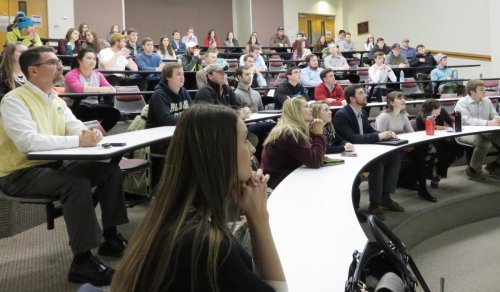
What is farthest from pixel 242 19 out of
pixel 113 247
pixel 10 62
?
pixel 113 247

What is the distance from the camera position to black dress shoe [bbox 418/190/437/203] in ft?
13.2

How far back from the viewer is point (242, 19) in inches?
524

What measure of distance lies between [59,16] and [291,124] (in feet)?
29.3

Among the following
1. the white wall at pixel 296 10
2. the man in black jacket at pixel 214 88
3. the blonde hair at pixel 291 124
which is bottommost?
the blonde hair at pixel 291 124

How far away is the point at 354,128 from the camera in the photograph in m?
3.80

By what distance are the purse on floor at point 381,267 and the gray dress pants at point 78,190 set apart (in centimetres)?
131

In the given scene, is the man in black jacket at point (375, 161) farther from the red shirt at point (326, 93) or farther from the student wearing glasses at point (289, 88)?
the red shirt at point (326, 93)

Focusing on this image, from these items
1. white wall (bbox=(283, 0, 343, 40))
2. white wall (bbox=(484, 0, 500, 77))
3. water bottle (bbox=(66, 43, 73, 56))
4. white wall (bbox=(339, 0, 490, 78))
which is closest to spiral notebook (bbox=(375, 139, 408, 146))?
water bottle (bbox=(66, 43, 73, 56))

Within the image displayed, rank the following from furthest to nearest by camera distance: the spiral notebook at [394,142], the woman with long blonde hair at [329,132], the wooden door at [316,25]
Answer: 1. the wooden door at [316,25]
2. the spiral notebook at [394,142]
3. the woman with long blonde hair at [329,132]

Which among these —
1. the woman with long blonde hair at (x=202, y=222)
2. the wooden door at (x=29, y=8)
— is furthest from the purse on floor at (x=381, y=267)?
the wooden door at (x=29, y=8)

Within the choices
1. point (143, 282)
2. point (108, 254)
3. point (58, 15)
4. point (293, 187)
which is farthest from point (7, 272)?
point (58, 15)

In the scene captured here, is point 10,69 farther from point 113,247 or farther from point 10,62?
point 113,247

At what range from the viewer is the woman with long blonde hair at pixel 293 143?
105 inches

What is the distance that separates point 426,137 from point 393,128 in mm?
491
